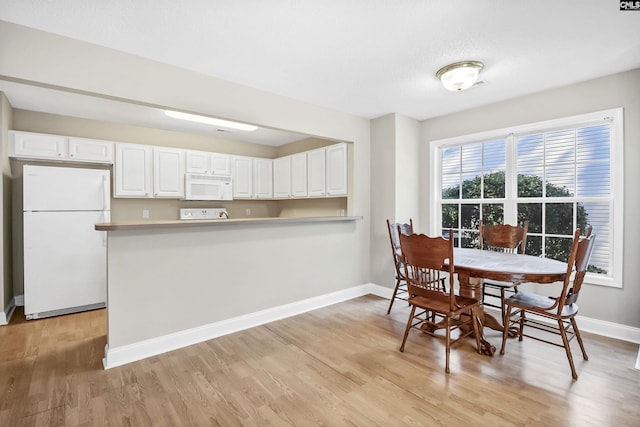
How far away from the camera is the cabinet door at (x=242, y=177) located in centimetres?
532

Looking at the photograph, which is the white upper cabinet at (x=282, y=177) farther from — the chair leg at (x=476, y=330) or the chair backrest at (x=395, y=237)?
the chair leg at (x=476, y=330)

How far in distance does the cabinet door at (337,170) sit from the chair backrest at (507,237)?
6.09ft

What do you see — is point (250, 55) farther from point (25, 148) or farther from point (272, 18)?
point (25, 148)

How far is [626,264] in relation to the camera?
276 centimetres

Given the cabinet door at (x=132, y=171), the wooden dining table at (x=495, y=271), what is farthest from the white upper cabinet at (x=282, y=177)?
the wooden dining table at (x=495, y=271)

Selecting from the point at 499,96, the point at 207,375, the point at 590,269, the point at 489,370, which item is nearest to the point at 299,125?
the point at 499,96

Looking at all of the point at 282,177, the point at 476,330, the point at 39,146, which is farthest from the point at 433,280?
the point at 39,146

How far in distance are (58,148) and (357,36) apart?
392cm

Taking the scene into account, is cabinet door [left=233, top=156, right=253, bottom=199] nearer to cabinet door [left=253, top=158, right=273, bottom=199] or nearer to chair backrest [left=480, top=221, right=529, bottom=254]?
cabinet door [left=253, top=158, right=273, bottom=199]

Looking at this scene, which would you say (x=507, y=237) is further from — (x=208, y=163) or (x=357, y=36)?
(x=208, y=163)

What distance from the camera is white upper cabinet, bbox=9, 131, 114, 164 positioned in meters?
3.52

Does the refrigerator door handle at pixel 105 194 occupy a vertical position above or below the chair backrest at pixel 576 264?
above

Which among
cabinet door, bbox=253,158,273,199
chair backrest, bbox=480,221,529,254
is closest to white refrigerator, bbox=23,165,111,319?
cabinet door, bbox=253,158,273,199

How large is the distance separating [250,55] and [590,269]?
3894mm
